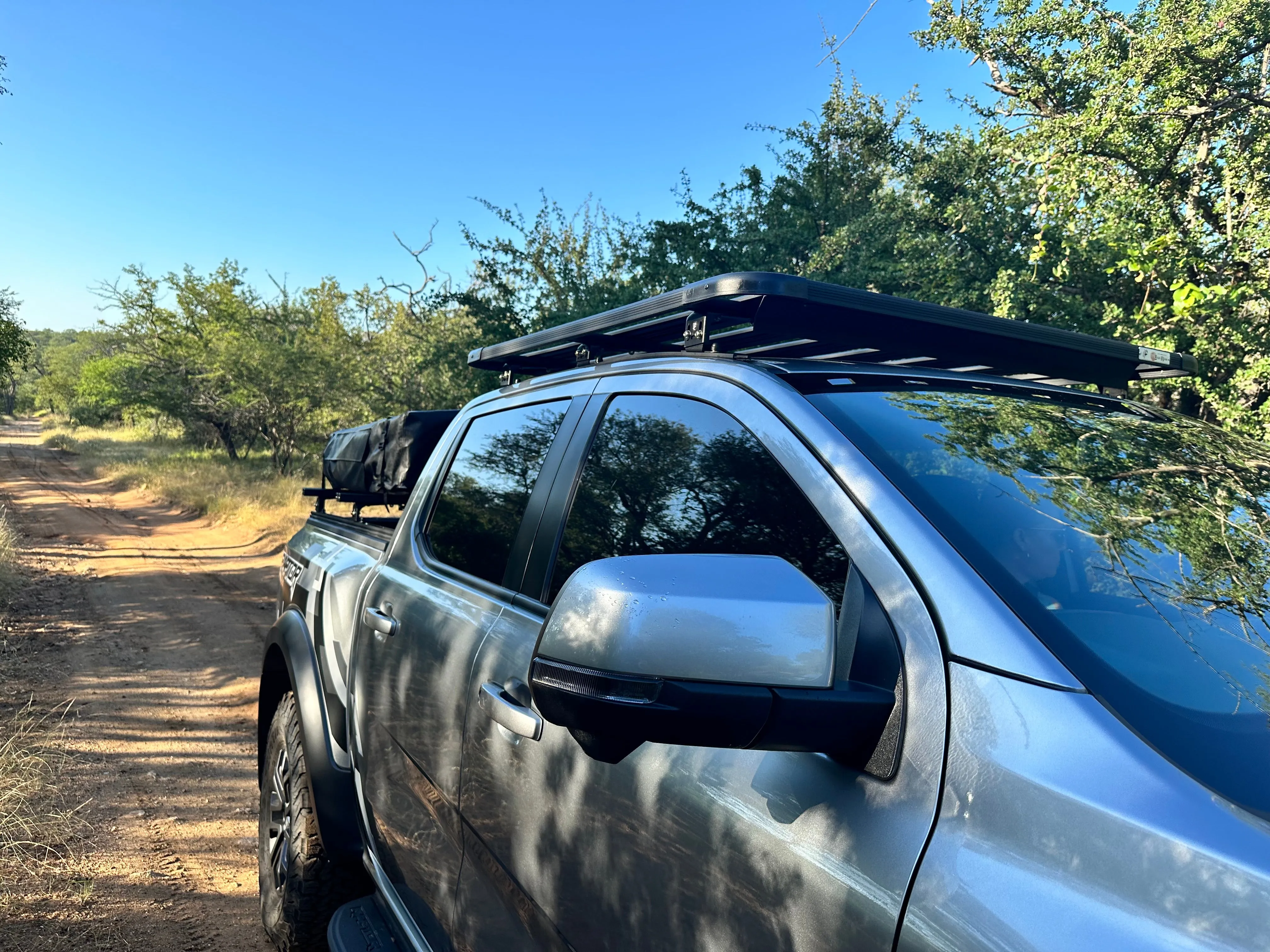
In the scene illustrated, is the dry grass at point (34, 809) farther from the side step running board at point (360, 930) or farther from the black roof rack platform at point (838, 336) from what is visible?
the black roof rack platform at point (838, 336)

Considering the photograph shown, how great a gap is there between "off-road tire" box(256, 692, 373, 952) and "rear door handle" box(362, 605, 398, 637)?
56 centimetres

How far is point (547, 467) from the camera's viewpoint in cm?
202

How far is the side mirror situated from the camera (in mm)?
917

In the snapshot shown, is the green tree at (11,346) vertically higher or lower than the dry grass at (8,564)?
higher

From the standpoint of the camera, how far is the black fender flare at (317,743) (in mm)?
2543

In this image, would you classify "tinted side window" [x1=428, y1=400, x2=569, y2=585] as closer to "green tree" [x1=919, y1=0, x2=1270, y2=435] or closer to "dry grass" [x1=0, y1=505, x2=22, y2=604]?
"green tree" [x1=919, y1=0, x2=1270, y2=435]

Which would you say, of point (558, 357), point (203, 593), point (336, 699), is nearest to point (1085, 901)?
point (558, 357)

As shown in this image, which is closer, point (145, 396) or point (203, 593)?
point (203, 593)

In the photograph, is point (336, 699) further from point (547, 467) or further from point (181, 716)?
point (181, 716)

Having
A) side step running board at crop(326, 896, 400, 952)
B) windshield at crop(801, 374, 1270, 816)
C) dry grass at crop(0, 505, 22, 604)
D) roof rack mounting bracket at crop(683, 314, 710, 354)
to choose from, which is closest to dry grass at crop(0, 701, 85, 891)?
side step running board at crop(326, 896, 400, 952)

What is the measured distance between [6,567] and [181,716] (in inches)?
A: 242

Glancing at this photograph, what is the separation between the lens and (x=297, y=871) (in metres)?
2.69

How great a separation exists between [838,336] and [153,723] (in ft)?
18.4

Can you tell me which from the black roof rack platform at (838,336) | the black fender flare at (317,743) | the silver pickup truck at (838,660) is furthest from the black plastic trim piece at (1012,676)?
the black fender flare at (317,743)
